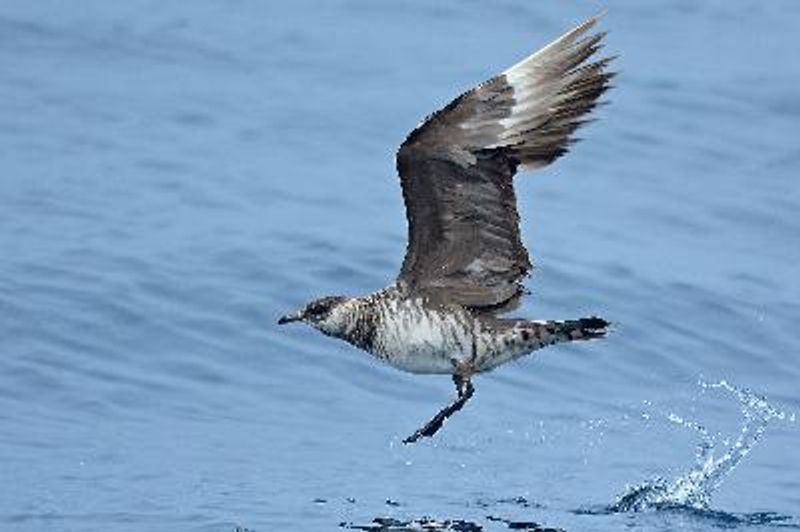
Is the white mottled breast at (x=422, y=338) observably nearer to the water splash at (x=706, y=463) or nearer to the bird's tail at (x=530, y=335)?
the bird's tail at (x=530, y=335)

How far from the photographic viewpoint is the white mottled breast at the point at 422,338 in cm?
1002

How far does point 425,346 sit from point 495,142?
38.9 inches

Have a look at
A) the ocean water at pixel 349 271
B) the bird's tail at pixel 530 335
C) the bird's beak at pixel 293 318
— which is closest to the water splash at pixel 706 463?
the ocean water at pixel 349 271

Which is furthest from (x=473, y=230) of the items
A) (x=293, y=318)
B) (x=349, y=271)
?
(x=349, y=271)

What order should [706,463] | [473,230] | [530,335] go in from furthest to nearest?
1. [706,463]
2. [530,335]
3. [473,230]

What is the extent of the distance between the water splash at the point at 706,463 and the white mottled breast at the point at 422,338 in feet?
2.96

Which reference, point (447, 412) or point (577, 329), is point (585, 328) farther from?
point (447, 412)

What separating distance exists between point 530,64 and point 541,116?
0.20 metres

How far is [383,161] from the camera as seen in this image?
1483 centimetres

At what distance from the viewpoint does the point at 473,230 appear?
9.87 meters

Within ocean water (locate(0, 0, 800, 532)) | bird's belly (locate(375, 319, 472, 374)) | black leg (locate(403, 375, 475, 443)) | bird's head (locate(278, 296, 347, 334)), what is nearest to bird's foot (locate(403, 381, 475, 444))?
black leg (locate(403, 375, 475, 443))

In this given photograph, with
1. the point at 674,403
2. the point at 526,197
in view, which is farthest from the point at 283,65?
the point at 674,403

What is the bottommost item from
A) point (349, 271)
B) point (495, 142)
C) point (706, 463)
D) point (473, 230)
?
point (706, 463)

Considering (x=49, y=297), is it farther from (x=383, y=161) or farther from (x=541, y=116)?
(x=541, y=116)
